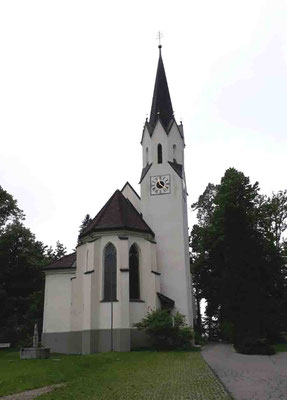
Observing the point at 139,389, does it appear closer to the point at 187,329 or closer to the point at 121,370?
the point at 121,370

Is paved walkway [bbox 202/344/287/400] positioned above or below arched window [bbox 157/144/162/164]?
below

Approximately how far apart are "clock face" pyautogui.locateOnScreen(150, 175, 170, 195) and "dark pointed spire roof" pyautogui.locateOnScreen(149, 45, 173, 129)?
15.5 ft

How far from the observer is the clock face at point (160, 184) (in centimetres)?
3388

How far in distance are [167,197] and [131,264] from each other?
7318 millimetres

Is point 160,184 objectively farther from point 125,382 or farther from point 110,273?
point 125,382

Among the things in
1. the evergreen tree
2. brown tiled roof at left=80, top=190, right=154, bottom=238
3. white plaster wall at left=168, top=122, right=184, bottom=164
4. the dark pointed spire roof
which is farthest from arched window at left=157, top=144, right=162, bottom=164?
the evergreen tree

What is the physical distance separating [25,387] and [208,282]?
27.5 meters

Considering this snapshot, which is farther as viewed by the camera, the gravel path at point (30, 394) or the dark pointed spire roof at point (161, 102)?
the dark pointed spire roof at point (161, 102)

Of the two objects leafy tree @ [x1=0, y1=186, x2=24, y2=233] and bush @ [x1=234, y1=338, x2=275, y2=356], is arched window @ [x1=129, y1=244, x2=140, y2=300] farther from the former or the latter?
leafy tree @ [x1=0, y1=186, x2=24, y2=233]

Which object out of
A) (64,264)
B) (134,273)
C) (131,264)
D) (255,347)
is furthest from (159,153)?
(255,347)

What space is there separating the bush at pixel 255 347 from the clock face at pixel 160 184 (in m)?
15.3

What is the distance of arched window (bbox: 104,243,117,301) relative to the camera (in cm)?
2708

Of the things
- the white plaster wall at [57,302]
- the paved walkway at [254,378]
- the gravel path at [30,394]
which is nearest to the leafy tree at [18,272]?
the white plaster wall at [57,302]

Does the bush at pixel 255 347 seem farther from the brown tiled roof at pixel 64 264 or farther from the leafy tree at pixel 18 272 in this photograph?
the leafy tree at pixel 18 272
